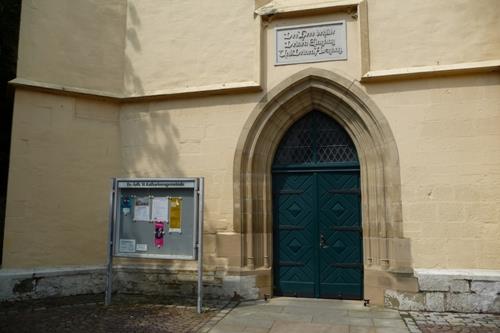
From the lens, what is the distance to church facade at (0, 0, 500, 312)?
578 centimetres

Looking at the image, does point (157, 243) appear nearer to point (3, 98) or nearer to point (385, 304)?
point (385, 304)

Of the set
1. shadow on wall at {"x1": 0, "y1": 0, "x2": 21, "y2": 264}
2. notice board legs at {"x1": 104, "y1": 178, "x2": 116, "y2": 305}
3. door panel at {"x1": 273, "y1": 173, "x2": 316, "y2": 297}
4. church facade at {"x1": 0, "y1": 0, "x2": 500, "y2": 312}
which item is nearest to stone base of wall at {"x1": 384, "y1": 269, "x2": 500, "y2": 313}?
church facade at {"x1": 0, "y1": 0, "x2": 500, "y2": 312}

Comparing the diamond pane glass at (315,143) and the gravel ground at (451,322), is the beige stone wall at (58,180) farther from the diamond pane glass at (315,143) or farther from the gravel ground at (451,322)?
the gravel ground at (451,322)

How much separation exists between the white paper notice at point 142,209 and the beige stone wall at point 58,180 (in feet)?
4.26

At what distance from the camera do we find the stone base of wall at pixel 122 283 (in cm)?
616

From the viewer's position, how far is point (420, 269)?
5723 mm

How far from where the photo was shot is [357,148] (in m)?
6.36

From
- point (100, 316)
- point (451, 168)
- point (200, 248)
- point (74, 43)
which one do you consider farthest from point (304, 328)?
point (74, 43)

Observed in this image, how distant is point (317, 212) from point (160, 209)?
2.42 m

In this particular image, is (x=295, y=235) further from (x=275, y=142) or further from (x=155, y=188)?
(x=155, y=188)

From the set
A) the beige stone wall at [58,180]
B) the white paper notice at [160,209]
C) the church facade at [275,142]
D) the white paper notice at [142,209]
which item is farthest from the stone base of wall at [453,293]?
the beige stone wall at [58,180]

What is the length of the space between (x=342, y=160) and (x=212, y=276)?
275cm

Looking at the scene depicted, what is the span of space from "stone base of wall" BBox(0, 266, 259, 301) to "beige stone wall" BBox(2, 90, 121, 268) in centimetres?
20

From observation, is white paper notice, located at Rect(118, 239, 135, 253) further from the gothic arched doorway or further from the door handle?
the door handle
